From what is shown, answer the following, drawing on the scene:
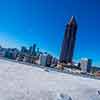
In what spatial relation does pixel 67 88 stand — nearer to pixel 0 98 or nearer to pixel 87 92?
pixel 87 92

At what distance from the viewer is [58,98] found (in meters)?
10.7

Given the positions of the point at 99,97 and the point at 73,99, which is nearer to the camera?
the point at 73,99

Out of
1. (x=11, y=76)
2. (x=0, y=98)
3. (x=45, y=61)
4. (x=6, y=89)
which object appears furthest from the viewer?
(x=45, y=61)

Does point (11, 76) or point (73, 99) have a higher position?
point (11, 76)

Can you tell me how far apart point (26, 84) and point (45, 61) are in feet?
394

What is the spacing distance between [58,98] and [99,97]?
3.33 meters

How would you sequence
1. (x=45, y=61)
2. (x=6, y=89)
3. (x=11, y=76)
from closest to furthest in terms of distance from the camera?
(x=6, y=89) → (x=11, y=76) → (x=45, y=61)

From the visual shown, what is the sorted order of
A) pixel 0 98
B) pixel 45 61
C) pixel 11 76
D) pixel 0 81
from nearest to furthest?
1. pixel 0 98
2. pixel 0 81
3. pixel 11 76
4. pixel 45 61

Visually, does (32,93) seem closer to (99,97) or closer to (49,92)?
(49,92)

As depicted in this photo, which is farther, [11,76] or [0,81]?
[11,76]

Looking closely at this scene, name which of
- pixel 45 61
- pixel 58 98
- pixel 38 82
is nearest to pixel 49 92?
pixel 58 98

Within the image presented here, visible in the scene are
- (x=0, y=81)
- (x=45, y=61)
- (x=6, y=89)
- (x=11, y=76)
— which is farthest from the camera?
(x=45, y=61)

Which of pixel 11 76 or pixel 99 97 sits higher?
pixel 11 76

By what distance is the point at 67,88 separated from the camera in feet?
42.6
